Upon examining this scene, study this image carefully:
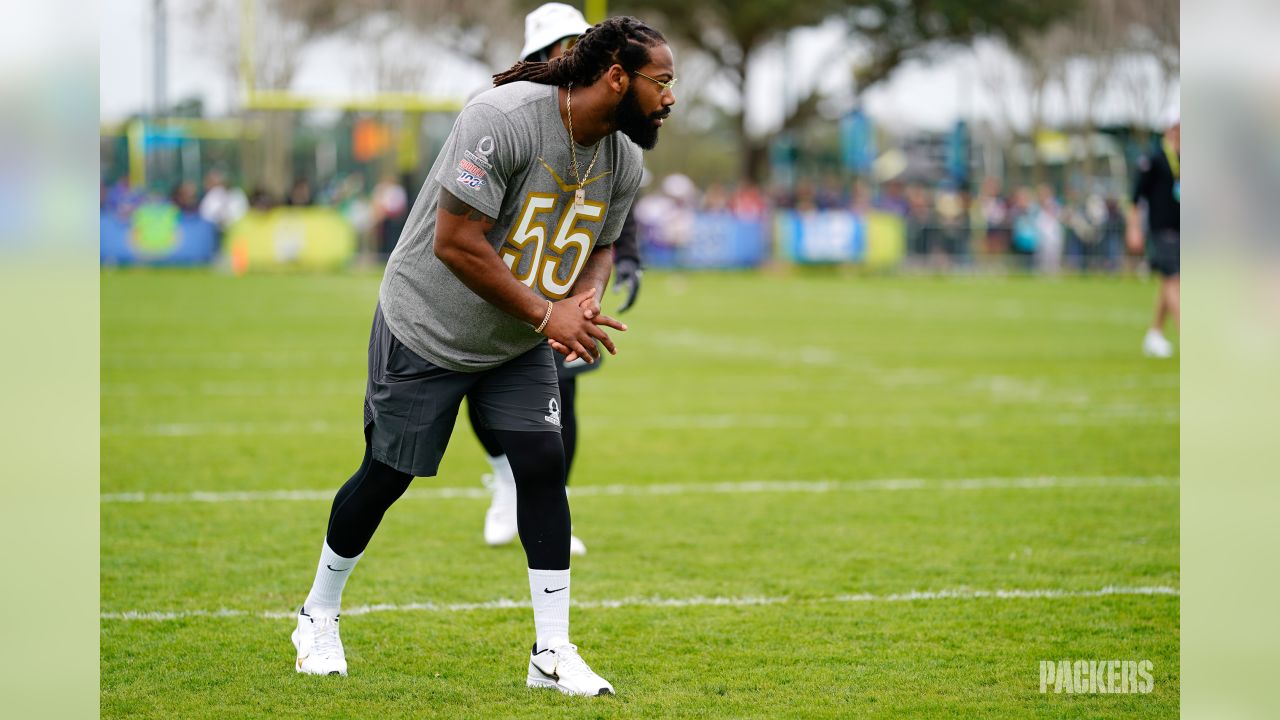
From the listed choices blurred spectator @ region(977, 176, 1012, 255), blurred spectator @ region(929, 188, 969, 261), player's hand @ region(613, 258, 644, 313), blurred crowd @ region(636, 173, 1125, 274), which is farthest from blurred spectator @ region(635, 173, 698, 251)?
player's hand @ region(613, 258, 644, 313)

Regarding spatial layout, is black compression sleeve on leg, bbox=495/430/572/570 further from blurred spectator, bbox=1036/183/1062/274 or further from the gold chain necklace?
blurred spectator, bbox=1036/183/1062/274

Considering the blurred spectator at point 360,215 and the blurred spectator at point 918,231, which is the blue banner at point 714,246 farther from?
the blurred spectator at point 360,215

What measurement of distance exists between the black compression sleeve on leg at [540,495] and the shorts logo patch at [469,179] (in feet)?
2.59

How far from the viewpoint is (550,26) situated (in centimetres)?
596

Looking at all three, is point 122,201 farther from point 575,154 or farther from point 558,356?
point 575,154

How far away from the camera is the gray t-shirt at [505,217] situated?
161 inches

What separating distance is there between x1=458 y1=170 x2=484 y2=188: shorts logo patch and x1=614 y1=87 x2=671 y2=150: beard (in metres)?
0.45

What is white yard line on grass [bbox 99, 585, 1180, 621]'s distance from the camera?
533cm

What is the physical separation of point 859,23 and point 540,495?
139ft

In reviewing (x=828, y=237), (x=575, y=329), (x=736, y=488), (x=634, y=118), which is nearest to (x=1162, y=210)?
(x=736, y=488)

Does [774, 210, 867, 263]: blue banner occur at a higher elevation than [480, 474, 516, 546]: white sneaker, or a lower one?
higher

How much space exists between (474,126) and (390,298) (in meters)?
0.65
